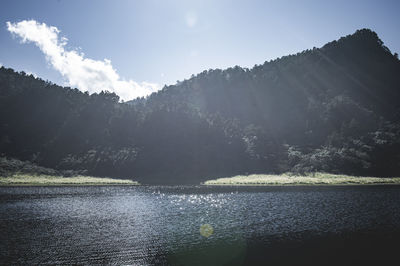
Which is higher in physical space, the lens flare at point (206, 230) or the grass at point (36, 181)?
the grass at point (36, 181)

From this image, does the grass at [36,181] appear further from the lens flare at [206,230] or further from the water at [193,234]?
the lens flare at [206,230]

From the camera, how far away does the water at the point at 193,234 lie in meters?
25.3

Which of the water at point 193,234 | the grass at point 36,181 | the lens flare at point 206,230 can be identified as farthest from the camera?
the grass at point 36,181

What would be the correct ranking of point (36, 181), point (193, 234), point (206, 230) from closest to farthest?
point (193, 234)
point (206, 230)
point (36, 181)

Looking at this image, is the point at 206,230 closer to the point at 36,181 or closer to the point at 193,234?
the point at 193,234

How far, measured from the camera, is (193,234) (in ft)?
110

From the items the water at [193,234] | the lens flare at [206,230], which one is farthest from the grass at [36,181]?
the lens flare at [206,230]

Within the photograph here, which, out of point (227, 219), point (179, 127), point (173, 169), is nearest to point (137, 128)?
point (179, 127)

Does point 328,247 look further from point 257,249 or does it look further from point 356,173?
point 356,173

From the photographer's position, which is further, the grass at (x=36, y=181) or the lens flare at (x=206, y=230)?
the grass at (x=36, y=181)

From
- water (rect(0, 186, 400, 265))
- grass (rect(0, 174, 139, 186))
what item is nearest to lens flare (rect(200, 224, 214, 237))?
water (rect(0, 186, 400, 265))

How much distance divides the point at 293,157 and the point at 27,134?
635ft

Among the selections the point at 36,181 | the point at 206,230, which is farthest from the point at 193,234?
the point at 36,181

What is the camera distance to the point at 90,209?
169 ft
